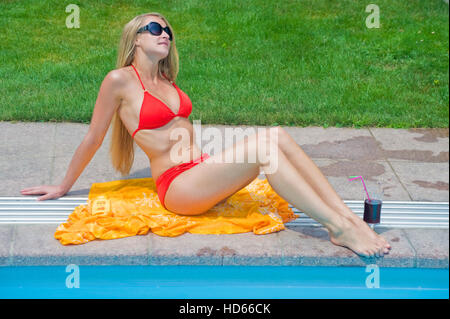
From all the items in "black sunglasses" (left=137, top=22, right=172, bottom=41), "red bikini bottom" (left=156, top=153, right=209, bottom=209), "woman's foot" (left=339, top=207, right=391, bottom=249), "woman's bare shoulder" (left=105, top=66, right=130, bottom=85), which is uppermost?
"black sunglasses" (left=137, top=22, right=172, bottom=41)

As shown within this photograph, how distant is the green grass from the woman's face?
8.10 ft

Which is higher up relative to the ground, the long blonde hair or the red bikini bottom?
the long blonde hair

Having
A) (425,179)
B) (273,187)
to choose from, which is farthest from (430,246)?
(425,179)

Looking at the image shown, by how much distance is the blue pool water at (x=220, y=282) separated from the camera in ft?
14.0

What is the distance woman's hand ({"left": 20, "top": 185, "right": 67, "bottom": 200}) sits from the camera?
505 cm

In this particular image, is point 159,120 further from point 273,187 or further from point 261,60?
point 261,60

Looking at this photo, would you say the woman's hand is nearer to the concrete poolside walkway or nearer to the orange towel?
the concrete poolside walkway

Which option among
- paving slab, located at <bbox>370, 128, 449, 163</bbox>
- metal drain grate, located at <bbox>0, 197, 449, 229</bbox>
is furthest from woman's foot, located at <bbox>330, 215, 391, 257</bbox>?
paving slab, located at <bbox>370, 128, 449, 163</bbox>

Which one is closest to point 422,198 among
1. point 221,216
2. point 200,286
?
point 221,216

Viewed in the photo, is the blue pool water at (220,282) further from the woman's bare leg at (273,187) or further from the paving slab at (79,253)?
the woman's bare leg at (273,187)

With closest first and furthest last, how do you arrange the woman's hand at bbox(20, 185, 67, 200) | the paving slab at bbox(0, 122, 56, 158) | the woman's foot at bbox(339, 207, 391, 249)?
the woman's foot at bbox(339, 207, 391, 249) < the woman's hand at bbox(20, 185, 67, 200) < the paving slab at bbox(0, 122, 56, 158)

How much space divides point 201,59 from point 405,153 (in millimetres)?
3990

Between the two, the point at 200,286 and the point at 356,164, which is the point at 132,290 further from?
the point at 356,164

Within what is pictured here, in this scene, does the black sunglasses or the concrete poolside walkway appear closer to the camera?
the concrete poolside walkway
